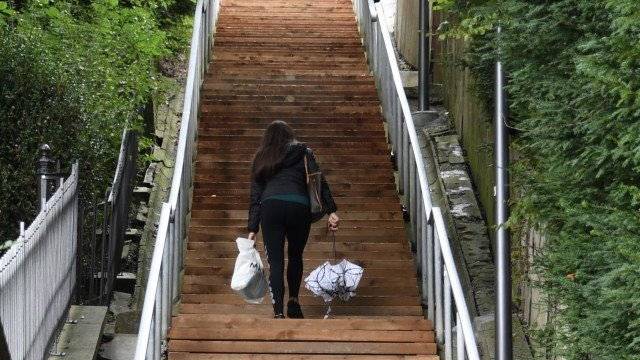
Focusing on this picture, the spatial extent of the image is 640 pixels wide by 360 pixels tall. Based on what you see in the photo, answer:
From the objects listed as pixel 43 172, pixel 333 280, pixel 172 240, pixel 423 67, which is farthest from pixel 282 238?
pixel 423 67

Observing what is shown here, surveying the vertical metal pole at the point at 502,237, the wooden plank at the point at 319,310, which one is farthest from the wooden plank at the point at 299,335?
the wooden plank at the point at 319,310

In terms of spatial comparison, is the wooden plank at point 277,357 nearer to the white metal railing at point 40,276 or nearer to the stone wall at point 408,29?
the white metal railing at point 40,276

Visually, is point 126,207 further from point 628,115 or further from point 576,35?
point 628,115

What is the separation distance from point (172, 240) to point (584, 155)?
3361mm

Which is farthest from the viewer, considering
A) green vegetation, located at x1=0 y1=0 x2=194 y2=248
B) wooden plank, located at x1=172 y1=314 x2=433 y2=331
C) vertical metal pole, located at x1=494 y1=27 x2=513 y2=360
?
green vegetation, located at x1=0 y1=0 x2=194 y2=248

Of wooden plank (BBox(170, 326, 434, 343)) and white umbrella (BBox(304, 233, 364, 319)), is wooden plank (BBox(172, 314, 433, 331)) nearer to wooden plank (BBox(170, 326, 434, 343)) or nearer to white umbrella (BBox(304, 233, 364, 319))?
wooden plank (BBox(170, 326, 434, 343))

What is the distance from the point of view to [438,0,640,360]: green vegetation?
4.86 meters

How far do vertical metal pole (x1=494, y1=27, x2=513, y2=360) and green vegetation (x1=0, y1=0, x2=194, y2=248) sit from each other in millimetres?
4118

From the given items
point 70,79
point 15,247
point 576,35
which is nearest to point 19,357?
point 15,247

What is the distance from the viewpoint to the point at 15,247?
6613 millimetres

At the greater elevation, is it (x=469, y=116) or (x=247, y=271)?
(x=469, y=116)

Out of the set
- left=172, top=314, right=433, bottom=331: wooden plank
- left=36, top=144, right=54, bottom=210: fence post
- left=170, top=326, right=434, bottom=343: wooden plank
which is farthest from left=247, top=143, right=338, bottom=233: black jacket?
left=36, top=144, right=54, bottom=210: fence post

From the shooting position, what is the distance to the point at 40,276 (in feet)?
24.4

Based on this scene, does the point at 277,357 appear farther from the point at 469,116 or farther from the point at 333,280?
the point at 469,116
